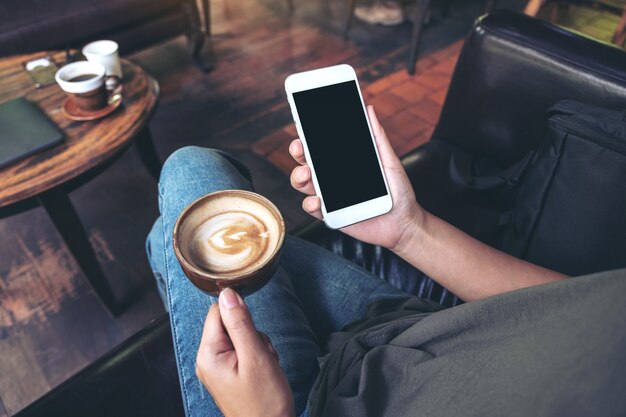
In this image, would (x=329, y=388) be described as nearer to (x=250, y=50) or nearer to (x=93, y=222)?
(x=93, y=222)

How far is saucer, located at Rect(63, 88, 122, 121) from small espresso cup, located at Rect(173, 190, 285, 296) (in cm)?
85

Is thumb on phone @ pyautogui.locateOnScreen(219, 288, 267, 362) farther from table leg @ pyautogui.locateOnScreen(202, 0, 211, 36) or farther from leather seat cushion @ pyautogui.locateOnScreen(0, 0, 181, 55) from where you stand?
table leg @ pyautogui.locateOnScreen(202, 0, 211, 36)

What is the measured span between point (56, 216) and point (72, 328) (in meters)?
0.44

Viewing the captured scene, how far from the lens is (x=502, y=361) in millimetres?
379

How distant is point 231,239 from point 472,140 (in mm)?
823

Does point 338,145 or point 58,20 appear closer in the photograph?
point 338,145

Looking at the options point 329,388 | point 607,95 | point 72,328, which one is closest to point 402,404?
point 329,388

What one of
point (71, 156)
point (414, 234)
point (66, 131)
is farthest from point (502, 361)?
point (66, 131)

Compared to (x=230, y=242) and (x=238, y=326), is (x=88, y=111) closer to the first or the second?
(x=230, y=242)

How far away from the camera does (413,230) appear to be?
2.62 feet

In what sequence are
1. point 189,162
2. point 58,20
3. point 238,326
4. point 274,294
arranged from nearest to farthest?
point 238,326, point 274,294, point 189,162, point 58,20

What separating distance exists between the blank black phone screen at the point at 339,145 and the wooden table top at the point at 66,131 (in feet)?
2.23

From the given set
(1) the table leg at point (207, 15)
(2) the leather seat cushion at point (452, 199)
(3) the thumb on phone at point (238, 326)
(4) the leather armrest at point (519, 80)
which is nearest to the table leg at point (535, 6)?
(4) the leather armrest at point (519, 80)

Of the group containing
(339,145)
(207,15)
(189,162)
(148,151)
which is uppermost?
(339,145)
